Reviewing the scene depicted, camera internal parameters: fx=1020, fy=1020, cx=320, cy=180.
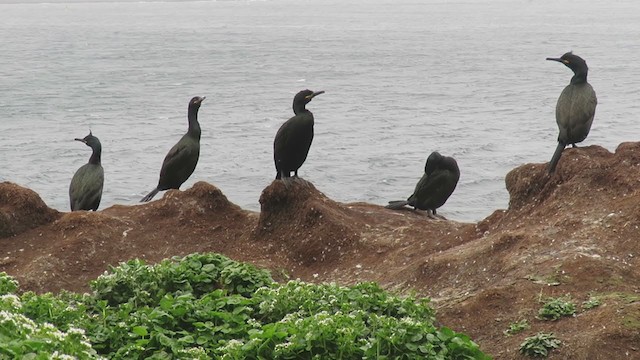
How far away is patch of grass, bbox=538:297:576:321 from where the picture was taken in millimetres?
7652

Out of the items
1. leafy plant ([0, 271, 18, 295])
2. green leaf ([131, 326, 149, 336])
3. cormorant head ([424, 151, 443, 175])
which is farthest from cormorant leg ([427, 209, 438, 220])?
green leaf ([131, 326, 149, 336])

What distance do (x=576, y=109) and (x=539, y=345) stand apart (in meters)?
4.66

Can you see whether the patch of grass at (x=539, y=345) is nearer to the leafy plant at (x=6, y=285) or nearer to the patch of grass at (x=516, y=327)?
the patch of grass at (x=516, y=327)

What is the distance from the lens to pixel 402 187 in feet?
70.1

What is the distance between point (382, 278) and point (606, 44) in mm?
40039

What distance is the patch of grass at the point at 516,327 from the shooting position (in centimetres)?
762

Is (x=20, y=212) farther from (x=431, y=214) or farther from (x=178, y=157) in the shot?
(x=431, y=214)

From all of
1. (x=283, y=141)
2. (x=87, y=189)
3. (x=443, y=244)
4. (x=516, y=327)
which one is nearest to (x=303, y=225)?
(x=283, y=141)

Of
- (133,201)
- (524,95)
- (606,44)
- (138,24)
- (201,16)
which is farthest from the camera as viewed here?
(201,16)

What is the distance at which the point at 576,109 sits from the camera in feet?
37.0

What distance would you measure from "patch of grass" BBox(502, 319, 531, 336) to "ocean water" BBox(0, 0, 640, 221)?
11.1m

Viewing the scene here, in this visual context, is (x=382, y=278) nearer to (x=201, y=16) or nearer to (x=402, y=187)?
(x=402, y=187)

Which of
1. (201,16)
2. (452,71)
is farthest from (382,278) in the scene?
(201,16)

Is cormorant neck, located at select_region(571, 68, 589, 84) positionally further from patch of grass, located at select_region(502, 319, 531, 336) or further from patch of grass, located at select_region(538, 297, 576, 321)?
patch of grass, located at select_region(502, 319, 531, 336)
